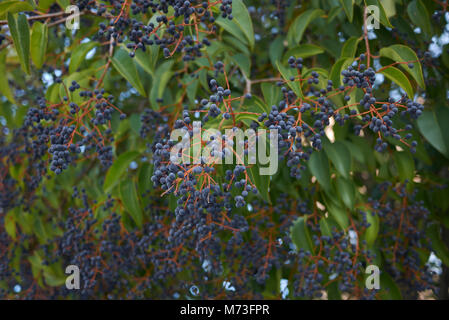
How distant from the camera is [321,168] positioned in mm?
1211

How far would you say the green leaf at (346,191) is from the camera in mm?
1225

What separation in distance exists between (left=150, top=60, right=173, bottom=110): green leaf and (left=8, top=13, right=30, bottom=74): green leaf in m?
0.40

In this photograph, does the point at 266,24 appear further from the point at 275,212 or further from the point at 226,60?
the point at 275,212

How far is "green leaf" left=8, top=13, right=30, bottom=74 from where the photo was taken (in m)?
1.01

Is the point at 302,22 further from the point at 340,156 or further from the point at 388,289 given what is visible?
the point at 388,289

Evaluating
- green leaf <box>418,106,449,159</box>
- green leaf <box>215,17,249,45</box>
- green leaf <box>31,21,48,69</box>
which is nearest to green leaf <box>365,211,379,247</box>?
green leaf <box>418,106,449,159</box>

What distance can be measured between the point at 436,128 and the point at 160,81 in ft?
2.82

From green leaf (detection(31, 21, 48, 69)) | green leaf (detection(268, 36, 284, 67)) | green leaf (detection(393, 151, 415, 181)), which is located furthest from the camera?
green leaf (detection(268, 36, 284, 67))

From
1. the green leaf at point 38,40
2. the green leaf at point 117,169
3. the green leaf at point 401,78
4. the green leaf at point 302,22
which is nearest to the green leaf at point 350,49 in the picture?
the green leaf at point 401,78

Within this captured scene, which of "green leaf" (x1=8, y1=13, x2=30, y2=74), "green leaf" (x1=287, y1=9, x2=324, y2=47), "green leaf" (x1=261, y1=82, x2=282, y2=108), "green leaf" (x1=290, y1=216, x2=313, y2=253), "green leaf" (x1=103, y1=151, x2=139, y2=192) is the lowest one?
"green leaf" (x1=290, y1=216, x2=313, y2=253)

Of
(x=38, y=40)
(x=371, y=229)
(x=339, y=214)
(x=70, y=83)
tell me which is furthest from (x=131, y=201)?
(x=371, y=229)

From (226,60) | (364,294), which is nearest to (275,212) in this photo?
(364,294)

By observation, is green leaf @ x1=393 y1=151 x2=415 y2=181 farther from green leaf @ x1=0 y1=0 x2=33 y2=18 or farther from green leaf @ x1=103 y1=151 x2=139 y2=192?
green leaf @ x1=0 y1=0 x2=33 y2=18

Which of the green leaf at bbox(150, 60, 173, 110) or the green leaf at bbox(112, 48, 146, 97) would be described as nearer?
the green leaf at bbox(112, 48, 146, 97)
